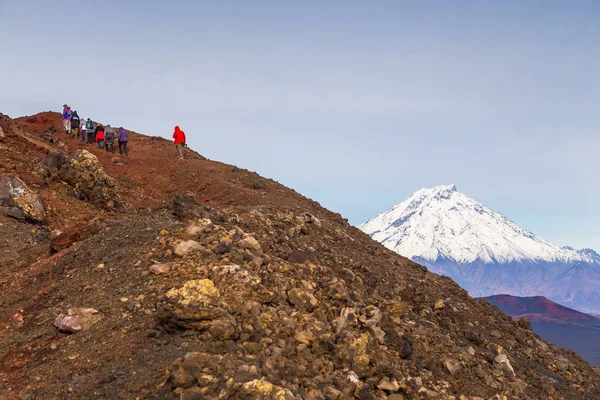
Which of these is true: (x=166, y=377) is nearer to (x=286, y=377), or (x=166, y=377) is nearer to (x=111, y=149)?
(x=286, y=377)

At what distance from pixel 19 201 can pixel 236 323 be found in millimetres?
14084

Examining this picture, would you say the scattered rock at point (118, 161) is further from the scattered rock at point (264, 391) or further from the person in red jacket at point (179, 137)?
the scattered rock at point (264, 391)

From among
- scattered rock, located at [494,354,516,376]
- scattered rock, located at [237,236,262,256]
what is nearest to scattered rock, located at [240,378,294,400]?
scattered rock, located at [237,236,262,256]

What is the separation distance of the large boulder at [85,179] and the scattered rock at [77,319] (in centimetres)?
1258

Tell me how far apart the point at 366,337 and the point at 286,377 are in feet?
8.20

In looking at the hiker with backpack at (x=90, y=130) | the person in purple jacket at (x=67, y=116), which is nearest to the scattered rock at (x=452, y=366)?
the hiker with backpack at (x=90, y=130)

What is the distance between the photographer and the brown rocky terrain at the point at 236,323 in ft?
24.8

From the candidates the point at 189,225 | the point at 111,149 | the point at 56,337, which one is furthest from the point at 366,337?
the point at 111,149

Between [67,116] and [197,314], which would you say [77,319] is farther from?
[67,116]

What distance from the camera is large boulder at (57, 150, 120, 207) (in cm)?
2077

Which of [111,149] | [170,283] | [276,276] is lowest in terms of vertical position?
[170,283]

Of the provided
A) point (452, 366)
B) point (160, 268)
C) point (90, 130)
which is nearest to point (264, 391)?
point (160, 268)

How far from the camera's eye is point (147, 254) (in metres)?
→ 11.0

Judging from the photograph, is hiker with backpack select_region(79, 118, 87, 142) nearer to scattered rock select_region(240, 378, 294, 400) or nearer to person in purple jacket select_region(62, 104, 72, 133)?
person in purple jacket select_region(62, 104, 72, 133)
